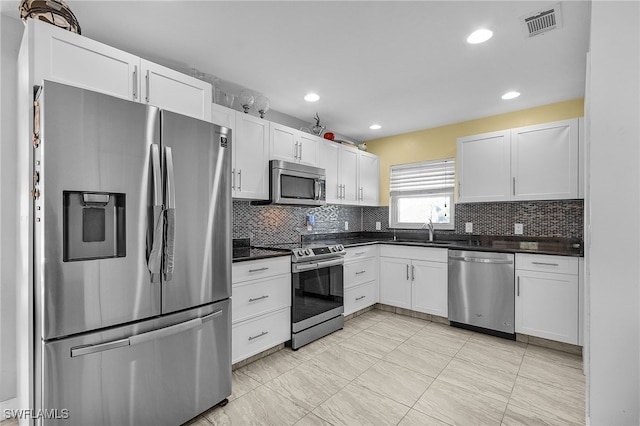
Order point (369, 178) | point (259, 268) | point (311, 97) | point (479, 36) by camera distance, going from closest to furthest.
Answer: point (479, 36) → point (259, 268) → point (311, 97) → point (369, 178)

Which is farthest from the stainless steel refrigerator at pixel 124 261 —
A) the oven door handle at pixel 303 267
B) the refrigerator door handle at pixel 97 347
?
the oven door handle at pixel 303 267

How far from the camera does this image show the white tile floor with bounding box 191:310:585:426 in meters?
1.94

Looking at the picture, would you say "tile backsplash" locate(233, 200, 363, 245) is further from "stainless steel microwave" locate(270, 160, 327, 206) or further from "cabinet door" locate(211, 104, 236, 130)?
"cabinet door" locate(211, 104, 236, 130)

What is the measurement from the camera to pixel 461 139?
12.2ft

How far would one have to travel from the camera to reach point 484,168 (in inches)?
141

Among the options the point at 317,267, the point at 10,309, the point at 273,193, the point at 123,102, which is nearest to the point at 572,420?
the point at 317,267

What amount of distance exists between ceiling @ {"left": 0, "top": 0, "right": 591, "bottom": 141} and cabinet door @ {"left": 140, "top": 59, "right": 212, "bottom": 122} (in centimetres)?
27

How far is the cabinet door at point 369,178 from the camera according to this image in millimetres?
Result: 4453

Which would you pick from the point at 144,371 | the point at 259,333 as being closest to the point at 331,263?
the point at 259,333

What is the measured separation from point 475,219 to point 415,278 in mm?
1117

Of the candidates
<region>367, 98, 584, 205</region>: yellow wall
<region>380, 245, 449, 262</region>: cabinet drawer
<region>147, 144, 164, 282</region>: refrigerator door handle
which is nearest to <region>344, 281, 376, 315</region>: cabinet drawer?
<region>380, 245, 449, 262</region>: cabinet drawer

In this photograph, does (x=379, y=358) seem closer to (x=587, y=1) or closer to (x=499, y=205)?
(x=499, y=205)

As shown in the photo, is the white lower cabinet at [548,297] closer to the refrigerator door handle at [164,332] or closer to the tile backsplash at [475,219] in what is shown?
the tile backsplash at [475,219]

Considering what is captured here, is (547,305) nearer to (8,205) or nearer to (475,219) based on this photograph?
(475,219)
